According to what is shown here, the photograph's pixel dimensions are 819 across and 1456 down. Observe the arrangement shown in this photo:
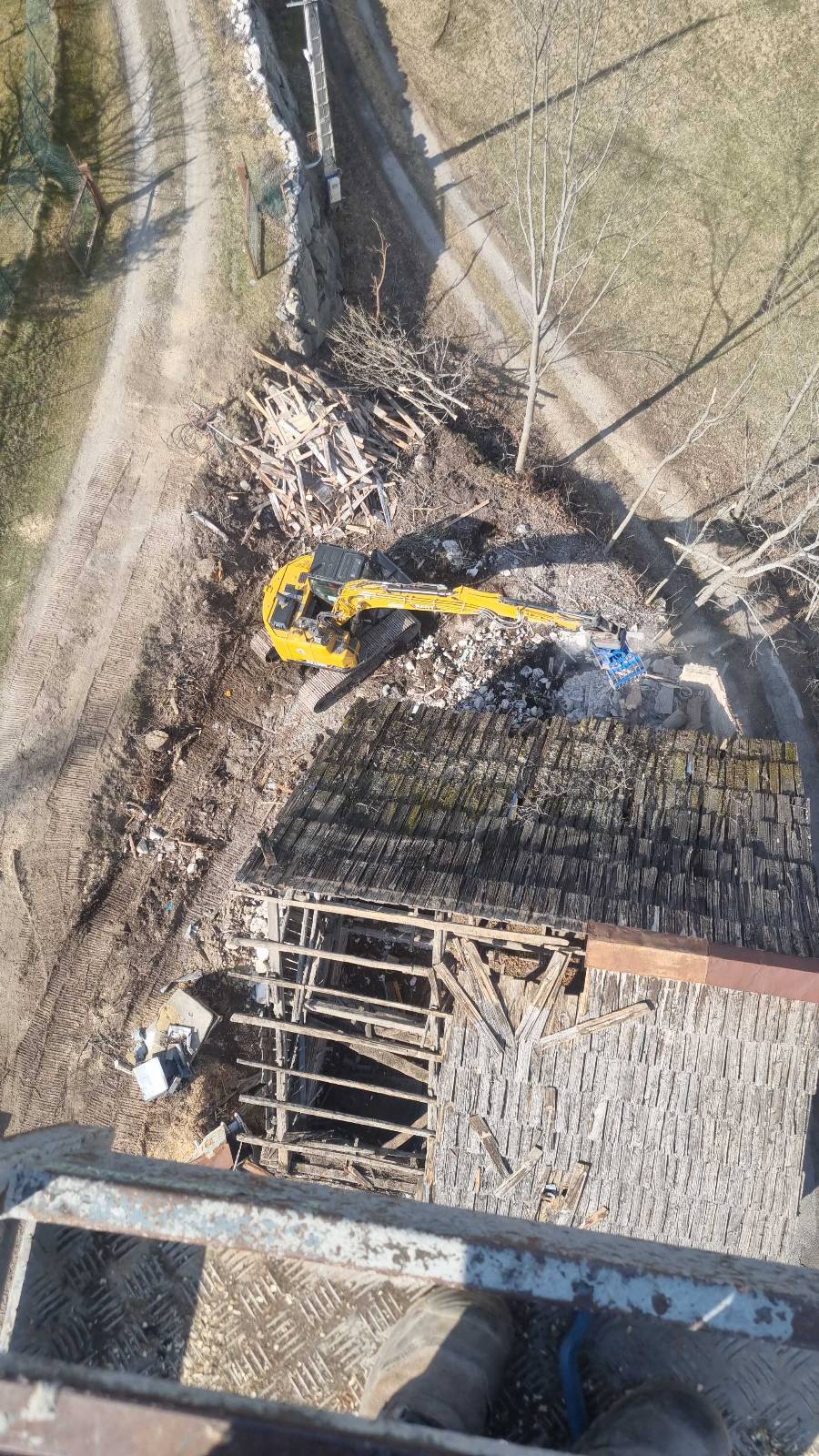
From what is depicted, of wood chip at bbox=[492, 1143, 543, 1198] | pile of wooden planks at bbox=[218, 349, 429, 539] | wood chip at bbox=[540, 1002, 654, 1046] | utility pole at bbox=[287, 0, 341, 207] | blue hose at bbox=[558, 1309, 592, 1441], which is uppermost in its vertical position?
utility pole at bbox=[287, 0, 341, 207]

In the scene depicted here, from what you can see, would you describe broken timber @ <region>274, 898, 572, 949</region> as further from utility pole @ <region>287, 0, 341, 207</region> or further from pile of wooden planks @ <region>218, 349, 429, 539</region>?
utility pole @ <region>287, 0, 341, 207</region>

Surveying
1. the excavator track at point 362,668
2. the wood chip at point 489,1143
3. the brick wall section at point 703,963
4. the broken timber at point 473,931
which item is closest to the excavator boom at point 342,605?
the excavator track at point 362,668

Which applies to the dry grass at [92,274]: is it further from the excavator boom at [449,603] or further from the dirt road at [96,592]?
the excavator boom at [449,603]

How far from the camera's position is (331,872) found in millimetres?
12555

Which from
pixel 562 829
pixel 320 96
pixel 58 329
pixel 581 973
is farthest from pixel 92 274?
pixel 581 973

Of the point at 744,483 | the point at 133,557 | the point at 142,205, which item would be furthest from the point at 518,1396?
the point at 142,205

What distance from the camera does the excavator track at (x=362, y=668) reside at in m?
19.5

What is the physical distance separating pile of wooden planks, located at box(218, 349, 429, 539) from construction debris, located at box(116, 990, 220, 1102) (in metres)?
11.7

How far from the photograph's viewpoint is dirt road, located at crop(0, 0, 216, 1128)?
17438mm

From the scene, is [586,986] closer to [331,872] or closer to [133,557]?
[331,872]

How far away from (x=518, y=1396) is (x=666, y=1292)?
190cm

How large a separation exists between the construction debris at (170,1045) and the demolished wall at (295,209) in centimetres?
1632

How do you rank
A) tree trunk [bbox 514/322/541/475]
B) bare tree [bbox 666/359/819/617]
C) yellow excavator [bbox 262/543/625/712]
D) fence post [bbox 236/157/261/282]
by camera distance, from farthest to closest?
bare tree [bbox 666/359/819/617], fence post [bbox 236/157/261/282], tree trunk [bbox 514/322/541/475], yellow excavator [bbox 262/543/625/712]

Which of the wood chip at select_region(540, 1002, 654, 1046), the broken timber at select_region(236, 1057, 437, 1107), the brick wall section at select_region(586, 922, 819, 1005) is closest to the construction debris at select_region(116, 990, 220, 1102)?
the broken timber at select_region(236, 1057, 437, 1107)
